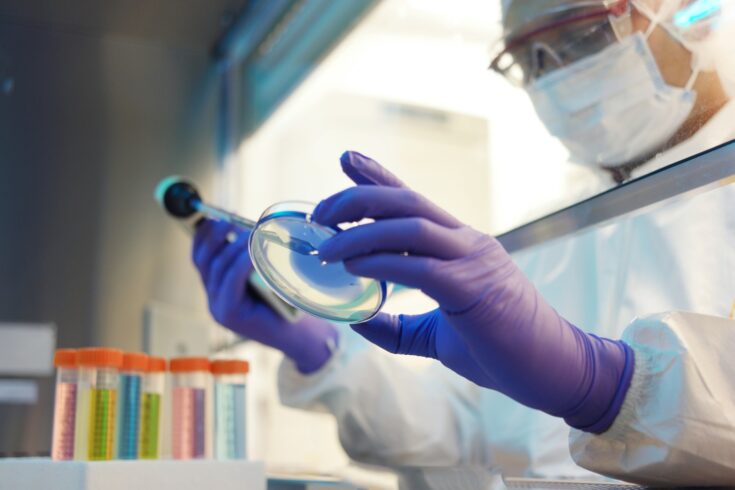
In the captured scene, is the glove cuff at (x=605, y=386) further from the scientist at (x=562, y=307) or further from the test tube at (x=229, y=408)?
the test tube at (x=229, y=408)

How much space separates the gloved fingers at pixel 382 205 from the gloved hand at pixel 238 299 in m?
0.63

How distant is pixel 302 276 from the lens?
2.51ft

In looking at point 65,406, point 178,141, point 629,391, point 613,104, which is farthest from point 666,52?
point 178,141

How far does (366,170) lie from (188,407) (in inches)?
22.3

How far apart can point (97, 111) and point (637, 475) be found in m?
1.70

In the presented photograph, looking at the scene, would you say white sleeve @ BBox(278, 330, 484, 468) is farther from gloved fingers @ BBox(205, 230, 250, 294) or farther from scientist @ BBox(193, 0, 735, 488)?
gloved fingers @ BBox(205, 230, 250, 294)

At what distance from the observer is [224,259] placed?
1329 millimetres

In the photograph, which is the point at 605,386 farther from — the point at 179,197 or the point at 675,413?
the point at 179,197

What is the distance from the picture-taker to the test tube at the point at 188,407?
1.12 meters

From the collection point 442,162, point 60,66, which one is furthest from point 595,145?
point 60,66

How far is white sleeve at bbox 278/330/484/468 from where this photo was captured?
1.46m

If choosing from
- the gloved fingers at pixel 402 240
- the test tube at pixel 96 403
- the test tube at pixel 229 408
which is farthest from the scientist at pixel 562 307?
the test tube at pixel 96 403

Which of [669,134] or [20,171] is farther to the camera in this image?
[20,171]

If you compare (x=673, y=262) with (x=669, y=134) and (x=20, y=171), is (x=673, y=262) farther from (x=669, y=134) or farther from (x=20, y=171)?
(x=20, y=171)
